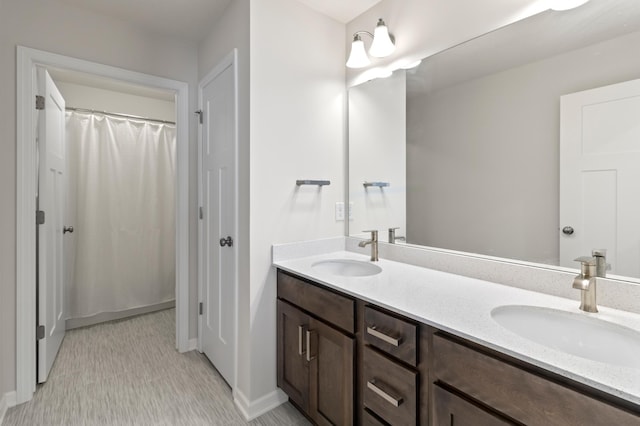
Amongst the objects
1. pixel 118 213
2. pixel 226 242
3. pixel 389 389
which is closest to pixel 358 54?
pixel 226 242

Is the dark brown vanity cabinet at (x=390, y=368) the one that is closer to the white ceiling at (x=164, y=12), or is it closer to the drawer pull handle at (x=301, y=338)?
the drawer pull handle at (x=301, y=338)

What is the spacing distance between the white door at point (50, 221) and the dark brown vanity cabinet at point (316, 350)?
1563 mm

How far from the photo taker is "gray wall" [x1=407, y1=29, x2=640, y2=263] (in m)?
1.24

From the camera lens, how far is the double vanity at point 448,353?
729mm

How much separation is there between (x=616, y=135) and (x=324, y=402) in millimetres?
1615

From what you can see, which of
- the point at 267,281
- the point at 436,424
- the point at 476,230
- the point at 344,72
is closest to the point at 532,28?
the point at 476,230

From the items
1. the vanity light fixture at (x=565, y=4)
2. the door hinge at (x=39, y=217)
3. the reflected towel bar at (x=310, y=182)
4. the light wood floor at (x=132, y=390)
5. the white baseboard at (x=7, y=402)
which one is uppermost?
the vanity light fixture at (x=565, y=4)

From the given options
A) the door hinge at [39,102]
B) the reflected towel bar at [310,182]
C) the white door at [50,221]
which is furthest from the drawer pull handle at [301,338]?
the door hinge at [39,102]

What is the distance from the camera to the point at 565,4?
123cm

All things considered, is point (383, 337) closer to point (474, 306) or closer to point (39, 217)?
point (474, 306)

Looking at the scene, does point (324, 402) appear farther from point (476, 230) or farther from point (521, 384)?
point (476, 230)

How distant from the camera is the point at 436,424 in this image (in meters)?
0.98

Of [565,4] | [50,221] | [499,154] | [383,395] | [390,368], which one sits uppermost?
[565,4]

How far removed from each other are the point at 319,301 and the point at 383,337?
1.34 ft
